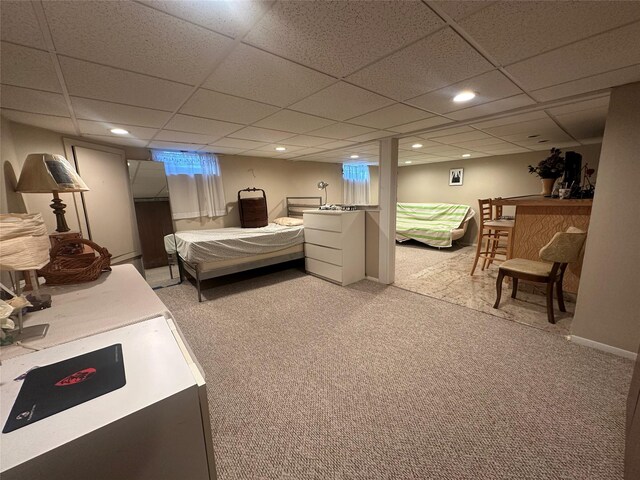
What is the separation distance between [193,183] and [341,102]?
308 cm

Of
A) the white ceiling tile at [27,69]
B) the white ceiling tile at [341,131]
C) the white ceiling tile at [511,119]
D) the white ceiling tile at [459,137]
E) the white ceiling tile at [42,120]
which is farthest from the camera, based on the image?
the white ceiling tile at [459,137]

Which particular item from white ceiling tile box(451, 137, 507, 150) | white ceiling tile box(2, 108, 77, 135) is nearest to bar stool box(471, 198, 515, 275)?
white ceiling tile box(451, 137, 507, 150)

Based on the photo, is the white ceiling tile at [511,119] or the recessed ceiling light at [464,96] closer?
the recessed ceiling light at [464,96]

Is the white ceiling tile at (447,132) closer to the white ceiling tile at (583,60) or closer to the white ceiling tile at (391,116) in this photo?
the white ceiling tile at (391,116)

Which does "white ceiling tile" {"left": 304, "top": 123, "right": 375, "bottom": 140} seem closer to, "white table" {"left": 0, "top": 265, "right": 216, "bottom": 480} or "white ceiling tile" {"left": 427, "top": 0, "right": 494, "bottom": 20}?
"white ceiling tile" {"left": 427, "top": 0, "right": 494, "bottom": 20}

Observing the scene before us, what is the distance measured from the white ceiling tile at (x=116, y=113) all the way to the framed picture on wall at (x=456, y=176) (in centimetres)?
580

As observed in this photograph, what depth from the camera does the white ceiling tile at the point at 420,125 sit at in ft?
8.52

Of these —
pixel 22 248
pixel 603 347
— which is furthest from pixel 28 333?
pixel 603 347

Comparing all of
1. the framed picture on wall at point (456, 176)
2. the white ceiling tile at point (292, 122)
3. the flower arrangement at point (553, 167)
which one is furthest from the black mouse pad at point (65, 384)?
the framed picture on wall at point (456, 176)

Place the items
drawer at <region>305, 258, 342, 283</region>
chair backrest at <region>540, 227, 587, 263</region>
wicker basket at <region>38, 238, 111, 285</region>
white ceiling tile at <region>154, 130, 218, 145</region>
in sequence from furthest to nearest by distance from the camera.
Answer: drawer at <region>305, 258, 342, 283</region>, white ceiling tile at <region>154, 130, 218, 145</region>, chair backrest at <region>540, 227, 587, 263</region>, wicker basket at <region>38, 238, 111, 285</region>

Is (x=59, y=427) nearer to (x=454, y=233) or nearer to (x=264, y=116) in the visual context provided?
(x=264, y=116)

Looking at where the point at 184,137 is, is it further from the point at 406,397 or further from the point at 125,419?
the point at 406,397

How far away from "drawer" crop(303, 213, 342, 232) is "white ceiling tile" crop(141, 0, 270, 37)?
2.44 m

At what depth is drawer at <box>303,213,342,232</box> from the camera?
11.1ft
